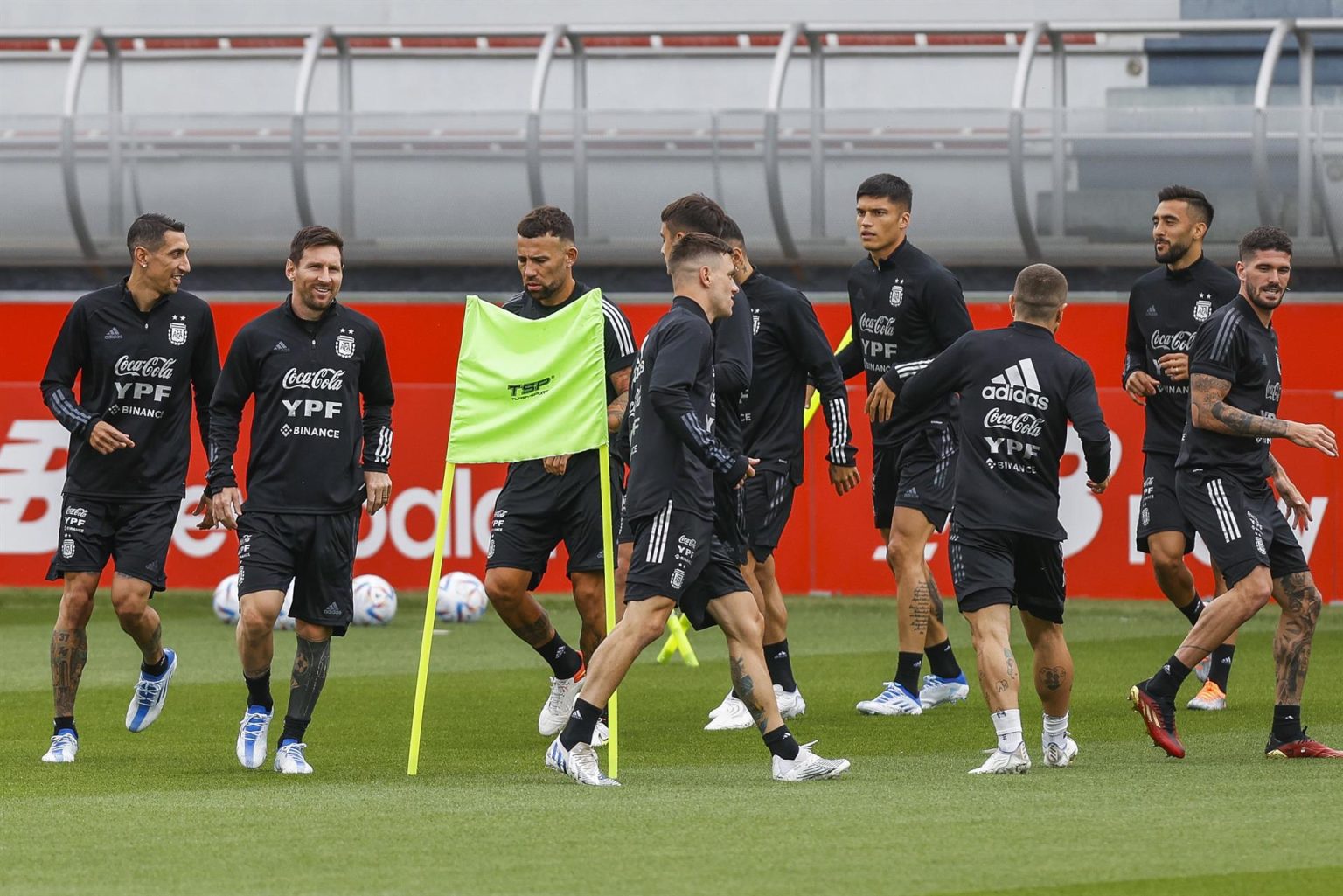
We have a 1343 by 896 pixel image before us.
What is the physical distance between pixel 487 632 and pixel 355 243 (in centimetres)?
517

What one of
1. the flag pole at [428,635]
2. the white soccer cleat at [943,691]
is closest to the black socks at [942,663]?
the white soccer cleat at [943,691]

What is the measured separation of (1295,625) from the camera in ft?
28.6

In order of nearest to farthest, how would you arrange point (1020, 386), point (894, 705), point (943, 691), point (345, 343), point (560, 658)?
point (1020, 386)
point (345, 343)
point (560, 658)
point (894, 705)
point (943, 691)

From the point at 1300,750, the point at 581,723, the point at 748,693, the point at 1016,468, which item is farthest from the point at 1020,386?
the point at 581,723

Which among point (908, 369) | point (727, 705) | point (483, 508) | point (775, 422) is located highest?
point (908, 369)

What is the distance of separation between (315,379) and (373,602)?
677cm

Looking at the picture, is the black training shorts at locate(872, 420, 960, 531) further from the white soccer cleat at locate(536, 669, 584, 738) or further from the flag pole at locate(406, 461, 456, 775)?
the flag pole at locate(406, 461, 456, 775)

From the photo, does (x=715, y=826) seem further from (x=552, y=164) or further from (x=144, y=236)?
(x=552, y=164)

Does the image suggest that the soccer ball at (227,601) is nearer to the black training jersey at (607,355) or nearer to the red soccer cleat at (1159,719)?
the black training jersey at (607,355)

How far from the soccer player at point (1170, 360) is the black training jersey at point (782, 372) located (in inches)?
62.5

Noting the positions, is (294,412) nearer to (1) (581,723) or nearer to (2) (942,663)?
(1) (581,723)

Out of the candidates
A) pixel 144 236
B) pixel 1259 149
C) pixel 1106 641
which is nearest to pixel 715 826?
pixel 144 236

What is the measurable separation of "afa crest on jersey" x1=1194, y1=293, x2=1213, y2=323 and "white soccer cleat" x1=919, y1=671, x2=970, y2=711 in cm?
210

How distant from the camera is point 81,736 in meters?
9.78
